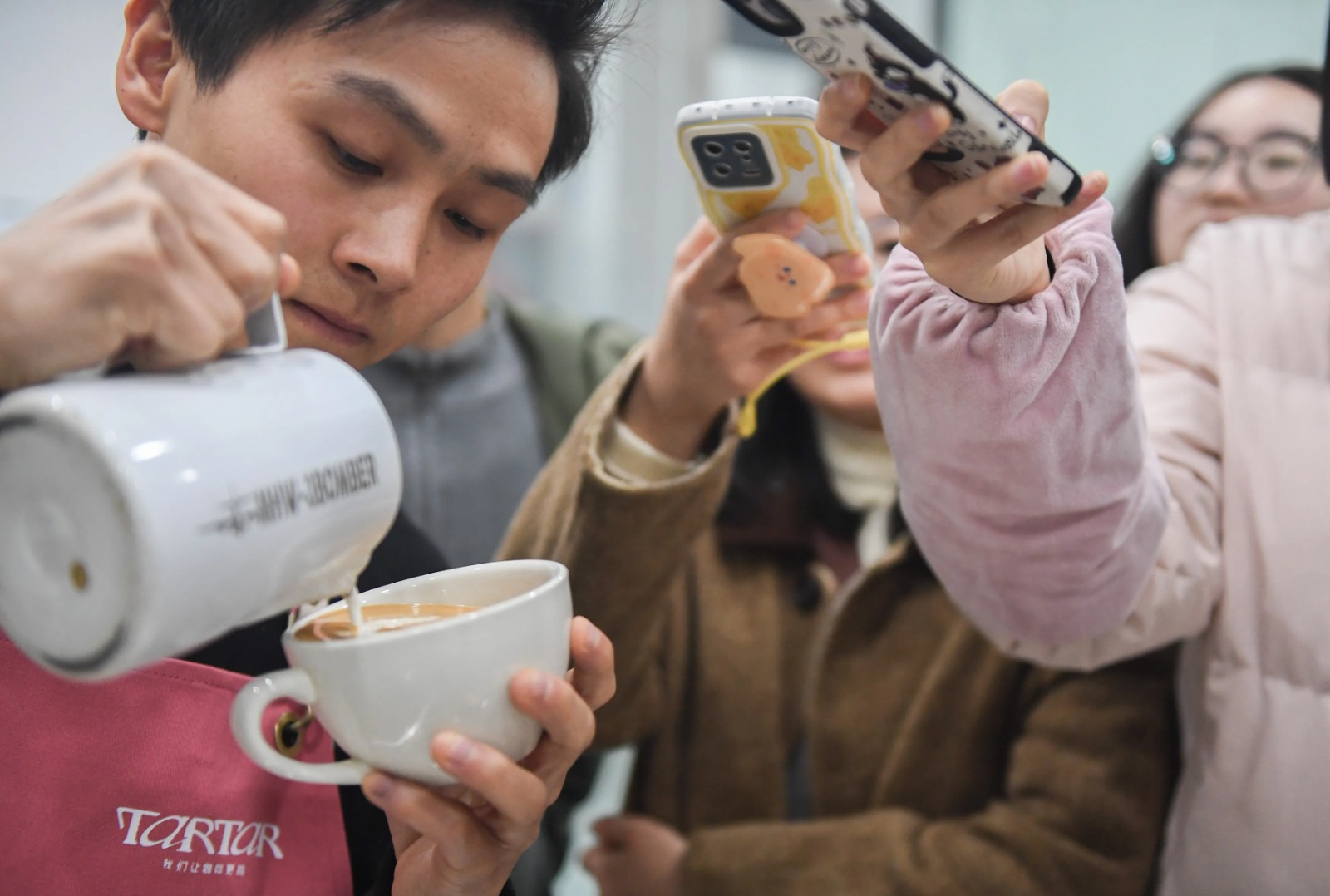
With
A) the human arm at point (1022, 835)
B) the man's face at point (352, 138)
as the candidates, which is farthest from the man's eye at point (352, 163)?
the human arm at point (1022, 835)

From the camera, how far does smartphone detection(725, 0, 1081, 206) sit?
367 mm

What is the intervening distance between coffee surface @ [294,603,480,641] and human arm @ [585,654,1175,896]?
0.38 metres

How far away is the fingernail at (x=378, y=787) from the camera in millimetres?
393

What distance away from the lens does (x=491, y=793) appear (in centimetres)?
40

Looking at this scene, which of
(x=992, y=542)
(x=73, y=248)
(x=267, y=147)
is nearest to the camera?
(x=73, y=248)

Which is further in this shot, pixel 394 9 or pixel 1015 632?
pixel 1015 632

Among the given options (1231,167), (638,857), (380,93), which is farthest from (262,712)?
(1231,167)

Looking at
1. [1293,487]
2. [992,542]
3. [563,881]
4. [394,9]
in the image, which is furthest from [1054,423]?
[563,881]

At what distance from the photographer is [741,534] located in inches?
38.1

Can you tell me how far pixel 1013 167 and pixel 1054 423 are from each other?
159 mm

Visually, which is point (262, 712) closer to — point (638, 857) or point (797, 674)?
point (638, 857)

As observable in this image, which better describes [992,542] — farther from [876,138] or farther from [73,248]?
[73,248]

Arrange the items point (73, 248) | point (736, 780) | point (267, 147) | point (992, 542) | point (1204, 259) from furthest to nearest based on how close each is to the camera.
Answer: point (736, 780)
point (1204, 259)
point (992, 542)
point (267, 147)
point (73, 248)

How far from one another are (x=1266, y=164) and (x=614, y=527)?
0.69 metres
